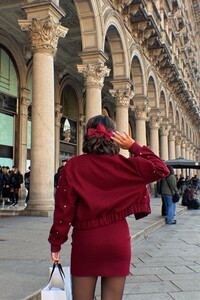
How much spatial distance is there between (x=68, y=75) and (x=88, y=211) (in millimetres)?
21023

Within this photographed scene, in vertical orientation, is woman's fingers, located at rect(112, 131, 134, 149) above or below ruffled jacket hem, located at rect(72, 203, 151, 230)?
above

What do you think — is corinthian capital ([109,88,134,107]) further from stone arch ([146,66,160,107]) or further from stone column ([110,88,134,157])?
stone arch ([146,66,160,107])

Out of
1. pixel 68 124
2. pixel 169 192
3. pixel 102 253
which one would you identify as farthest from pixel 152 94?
pixel 102 253

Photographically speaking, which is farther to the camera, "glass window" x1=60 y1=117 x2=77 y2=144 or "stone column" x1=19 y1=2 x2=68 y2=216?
"glass window" x1=60 y1=117 x2=77 y2=144

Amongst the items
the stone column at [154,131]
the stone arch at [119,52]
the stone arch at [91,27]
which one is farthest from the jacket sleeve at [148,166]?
the stone column at [154,131]

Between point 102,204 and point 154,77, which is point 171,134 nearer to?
point 154,77

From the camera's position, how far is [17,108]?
56.1 feet

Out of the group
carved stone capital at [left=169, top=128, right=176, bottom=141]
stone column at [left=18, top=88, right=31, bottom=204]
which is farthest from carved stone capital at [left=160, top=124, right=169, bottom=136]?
stone column at [left=18, top=88, right=31, bottom=204]

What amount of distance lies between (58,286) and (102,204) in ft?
1.70

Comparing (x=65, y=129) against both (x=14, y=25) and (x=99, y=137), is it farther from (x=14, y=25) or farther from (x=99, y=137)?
(x=99, y=137)

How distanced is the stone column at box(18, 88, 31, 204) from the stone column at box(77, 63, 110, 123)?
240 inches

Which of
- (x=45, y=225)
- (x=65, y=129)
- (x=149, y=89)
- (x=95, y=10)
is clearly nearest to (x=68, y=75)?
(x=65, y=129)

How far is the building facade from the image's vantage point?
893 cm

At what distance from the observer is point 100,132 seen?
206cm
